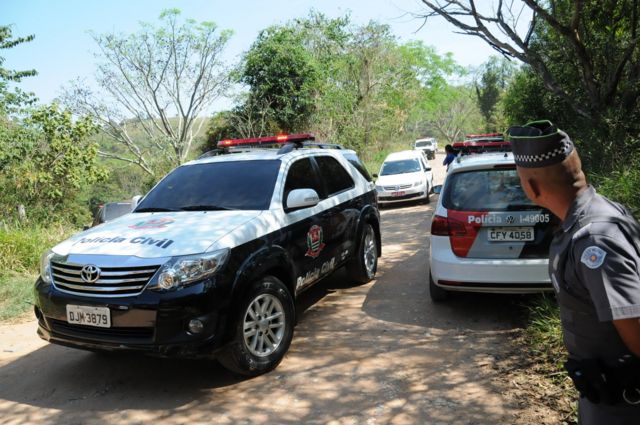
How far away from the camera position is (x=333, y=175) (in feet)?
19.6

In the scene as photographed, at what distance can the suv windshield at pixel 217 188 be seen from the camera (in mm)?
4617

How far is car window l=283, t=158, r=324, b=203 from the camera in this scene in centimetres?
491

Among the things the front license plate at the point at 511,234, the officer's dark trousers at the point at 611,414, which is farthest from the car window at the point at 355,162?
the officer's dark trousers at the point at 611,414

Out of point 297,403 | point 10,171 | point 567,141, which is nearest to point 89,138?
point 10,171

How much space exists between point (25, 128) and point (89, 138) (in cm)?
298

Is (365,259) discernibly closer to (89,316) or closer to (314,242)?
(314,242)

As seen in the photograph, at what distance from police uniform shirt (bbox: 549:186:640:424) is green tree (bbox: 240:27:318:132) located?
1966 cm

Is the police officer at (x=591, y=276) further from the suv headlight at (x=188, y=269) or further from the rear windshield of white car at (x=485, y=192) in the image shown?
the rear windshield of white car at (x=485, y=192)

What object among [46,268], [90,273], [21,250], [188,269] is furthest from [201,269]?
[21,250]

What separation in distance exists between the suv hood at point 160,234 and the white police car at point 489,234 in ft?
6.46

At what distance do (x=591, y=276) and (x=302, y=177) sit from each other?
3922mm

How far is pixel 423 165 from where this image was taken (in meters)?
16.5

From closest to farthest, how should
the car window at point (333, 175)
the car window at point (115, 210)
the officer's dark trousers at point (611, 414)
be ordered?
the officer's dark trousers at point (611, 414), the car window at point (333, 175), the car window at point (115, 210)

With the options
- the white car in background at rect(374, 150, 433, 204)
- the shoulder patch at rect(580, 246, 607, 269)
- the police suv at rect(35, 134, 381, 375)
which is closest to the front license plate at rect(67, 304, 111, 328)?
the police suv at rect(35, 134, 381, 375)
